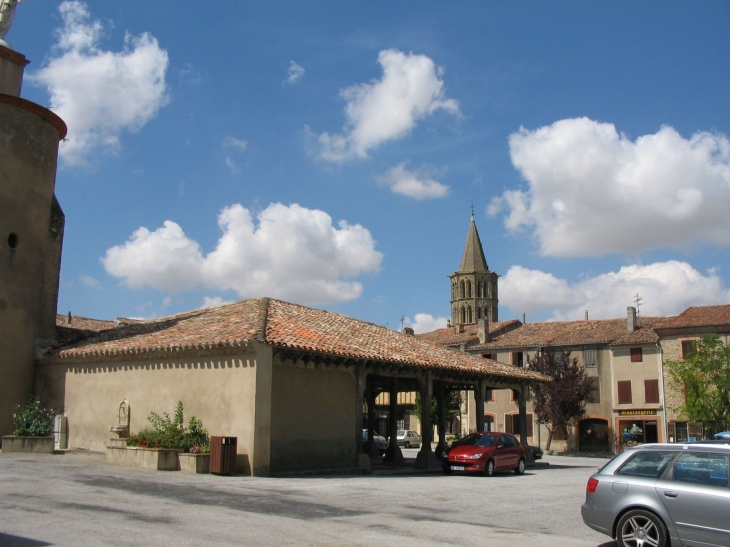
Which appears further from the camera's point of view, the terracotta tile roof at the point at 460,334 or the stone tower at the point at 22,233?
the terracotta tile roof at the point at 460,334

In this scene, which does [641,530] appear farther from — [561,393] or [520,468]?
[561,393]

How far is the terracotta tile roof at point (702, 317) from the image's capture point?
43.5 metres

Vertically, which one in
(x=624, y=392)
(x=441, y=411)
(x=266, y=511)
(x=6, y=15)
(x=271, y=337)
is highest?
(x=6, y=15)

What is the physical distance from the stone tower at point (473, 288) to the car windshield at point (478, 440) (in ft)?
273

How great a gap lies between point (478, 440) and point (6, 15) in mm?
22921

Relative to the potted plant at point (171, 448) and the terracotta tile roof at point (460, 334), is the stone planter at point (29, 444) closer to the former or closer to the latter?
the potted plant at point (171, 448)

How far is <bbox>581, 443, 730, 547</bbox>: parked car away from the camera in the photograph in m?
7.49

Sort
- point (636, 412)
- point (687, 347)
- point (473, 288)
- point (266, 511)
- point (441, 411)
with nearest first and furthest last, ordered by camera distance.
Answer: point (266, 511)
point (441, 411)
point (687, 347)
point (636, 412)
point (473, 288)

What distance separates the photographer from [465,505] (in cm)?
1312

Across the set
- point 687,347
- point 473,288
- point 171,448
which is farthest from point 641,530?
point 473,288

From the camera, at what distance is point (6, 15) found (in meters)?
26.3

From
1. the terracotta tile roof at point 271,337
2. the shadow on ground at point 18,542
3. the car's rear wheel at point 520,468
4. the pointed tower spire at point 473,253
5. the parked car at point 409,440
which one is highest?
the pointed tower spire at point 473,253

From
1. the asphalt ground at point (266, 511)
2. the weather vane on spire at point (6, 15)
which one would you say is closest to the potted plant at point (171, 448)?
the asphalt ground at point (266, 511)

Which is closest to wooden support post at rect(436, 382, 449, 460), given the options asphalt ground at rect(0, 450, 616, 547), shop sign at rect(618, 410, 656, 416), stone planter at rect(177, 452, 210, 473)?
asphalt ground at rect(0, 450, 616, 547)
